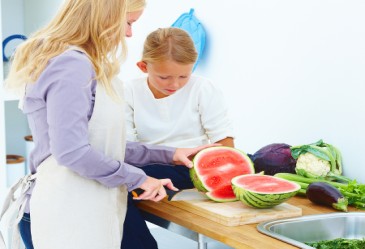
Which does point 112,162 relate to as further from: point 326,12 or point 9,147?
point 9,147

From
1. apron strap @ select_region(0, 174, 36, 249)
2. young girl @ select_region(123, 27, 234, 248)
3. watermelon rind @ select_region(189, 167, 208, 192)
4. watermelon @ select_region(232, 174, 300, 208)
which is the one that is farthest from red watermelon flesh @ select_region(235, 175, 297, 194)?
apron strap @ select_region(0, 174, 36, 249)

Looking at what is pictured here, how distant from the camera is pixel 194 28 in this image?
2629 mm

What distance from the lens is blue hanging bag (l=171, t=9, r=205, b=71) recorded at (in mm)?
2605

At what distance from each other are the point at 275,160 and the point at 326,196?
1.25ft

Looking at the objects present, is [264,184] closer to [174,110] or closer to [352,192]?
[352,192]

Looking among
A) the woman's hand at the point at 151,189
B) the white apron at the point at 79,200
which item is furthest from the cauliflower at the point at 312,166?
the white apron at the point at 79,200

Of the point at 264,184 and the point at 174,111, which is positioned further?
the point at 174,111

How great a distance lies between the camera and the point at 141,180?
1560 millimetres

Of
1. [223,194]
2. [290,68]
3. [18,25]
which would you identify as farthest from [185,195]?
[18,25]

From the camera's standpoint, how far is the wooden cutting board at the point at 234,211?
1.54 metres

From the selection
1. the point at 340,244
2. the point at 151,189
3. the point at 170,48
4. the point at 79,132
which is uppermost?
the point at 170,48

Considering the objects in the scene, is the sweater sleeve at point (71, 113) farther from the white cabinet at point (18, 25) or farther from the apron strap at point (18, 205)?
the white cabinet at point (18, 25)

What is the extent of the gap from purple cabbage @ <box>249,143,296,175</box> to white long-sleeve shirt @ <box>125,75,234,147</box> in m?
0.13

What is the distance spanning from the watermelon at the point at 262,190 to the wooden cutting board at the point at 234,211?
1.0 inches
